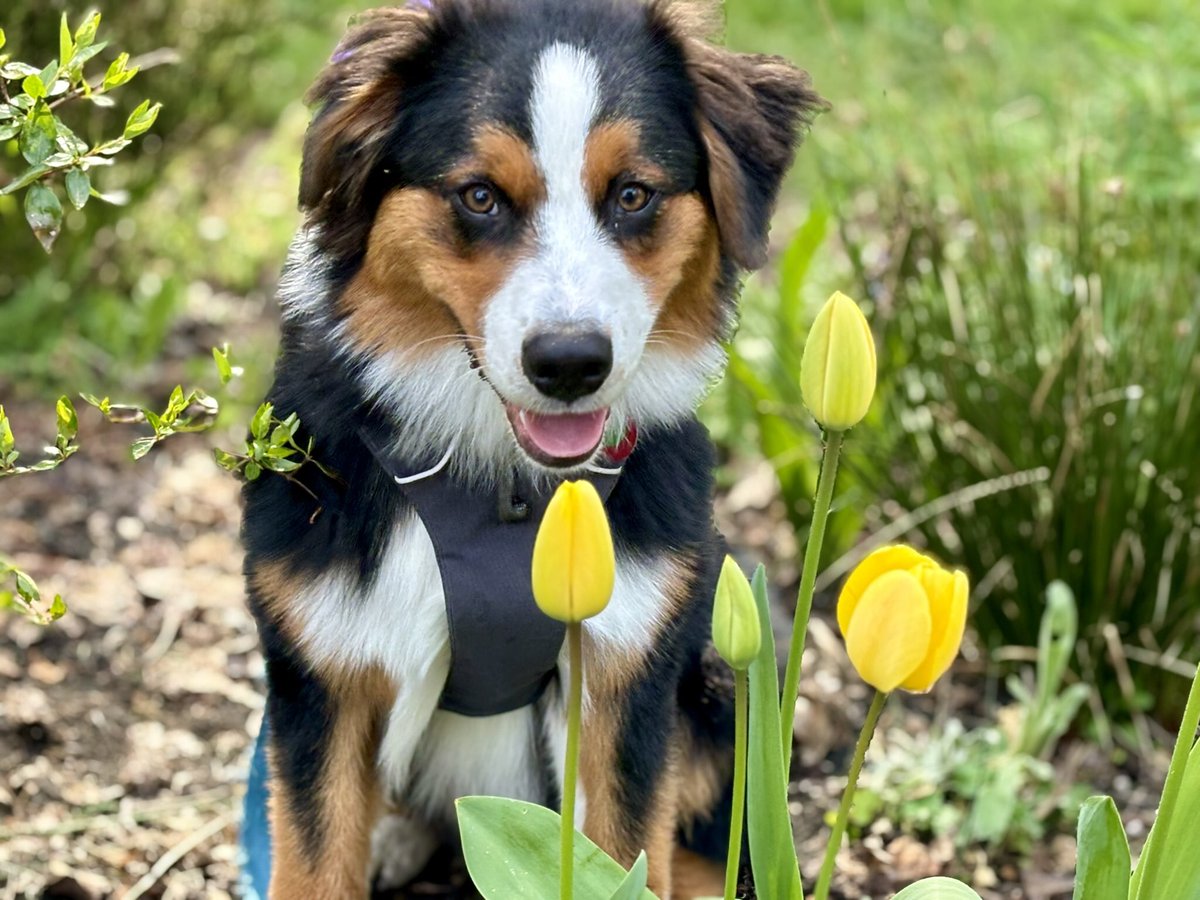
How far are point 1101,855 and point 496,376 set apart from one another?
1071 mm

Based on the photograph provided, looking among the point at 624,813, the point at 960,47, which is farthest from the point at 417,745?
the point at 960,47

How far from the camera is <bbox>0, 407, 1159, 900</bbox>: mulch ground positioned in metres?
3.30

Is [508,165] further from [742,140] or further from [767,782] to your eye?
[767,782]

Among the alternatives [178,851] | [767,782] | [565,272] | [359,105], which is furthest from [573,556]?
[178,851]

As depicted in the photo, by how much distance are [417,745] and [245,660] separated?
1.32m

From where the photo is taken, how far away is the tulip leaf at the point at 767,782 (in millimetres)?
1923

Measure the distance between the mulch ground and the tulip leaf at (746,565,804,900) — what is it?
1.36m

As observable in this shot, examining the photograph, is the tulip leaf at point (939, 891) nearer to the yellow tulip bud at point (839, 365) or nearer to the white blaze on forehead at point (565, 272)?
the yellow tulip bud at point (839, 365)

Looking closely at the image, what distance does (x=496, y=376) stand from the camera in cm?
233

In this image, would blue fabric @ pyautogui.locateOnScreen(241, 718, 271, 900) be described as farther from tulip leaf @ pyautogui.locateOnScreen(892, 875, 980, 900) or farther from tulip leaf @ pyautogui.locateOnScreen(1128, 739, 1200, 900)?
tulip leaf @ pyautogui.locateOnScreen(1128, 739, 1200, 900)

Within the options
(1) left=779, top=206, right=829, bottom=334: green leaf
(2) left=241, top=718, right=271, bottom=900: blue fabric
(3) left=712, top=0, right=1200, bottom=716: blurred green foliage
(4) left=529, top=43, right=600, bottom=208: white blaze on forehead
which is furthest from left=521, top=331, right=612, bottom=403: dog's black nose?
(1) left=779, top=206, right=829, bottom=334: green leaf

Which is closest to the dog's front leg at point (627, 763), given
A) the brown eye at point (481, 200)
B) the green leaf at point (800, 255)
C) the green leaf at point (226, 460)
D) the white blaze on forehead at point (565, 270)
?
the white blaze on forehead at point (565, 270)

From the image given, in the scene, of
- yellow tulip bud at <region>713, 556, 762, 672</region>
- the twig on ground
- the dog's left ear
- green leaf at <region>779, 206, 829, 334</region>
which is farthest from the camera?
green leaf at <region>779, 206, 829, 334</region>

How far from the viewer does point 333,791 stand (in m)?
2.71
